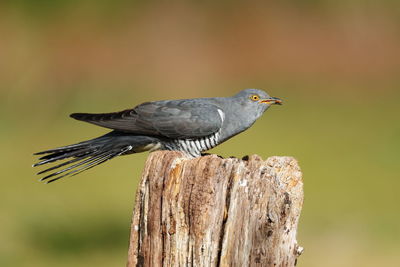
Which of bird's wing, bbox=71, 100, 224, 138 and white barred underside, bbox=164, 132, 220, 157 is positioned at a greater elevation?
bird's wing, bbox=71, 100, 224, 138

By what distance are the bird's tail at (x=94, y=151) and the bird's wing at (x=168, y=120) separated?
7 centimetres

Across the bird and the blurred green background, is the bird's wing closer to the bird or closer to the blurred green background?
the bird

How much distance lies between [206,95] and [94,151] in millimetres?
9356

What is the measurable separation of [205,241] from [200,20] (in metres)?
14.4

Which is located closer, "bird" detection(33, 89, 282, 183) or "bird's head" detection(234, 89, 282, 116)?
"bird" detection(33, 89, 282, 183)

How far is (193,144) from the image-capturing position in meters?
4.59

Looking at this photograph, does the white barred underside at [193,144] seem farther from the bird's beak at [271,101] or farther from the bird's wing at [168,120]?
the bird's beak at [271,101]

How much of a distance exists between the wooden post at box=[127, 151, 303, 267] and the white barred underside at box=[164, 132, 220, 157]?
1.59m

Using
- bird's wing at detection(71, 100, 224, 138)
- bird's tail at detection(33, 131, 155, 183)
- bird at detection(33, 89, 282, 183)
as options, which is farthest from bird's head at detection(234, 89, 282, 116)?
bird's tail at detection(33, 131, 155, 183)

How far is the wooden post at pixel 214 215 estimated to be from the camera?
8.95 ft

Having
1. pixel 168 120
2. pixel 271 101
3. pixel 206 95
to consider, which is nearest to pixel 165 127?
pixel 168 120

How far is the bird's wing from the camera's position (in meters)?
4.48

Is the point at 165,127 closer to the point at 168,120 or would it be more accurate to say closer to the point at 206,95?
the point at 168,120

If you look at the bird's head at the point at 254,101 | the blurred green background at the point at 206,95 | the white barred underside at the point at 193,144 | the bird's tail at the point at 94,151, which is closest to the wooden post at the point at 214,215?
the bird's tail at the point at 94,151
